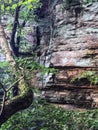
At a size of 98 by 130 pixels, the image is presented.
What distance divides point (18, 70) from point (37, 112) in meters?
2.76

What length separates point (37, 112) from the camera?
27.4 ft

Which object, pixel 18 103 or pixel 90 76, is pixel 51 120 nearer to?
pixel 90 76

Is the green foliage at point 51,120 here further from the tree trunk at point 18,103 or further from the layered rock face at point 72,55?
the tree trunk at point 18,103

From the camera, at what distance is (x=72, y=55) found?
33.0ft

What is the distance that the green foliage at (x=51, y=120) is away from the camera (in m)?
7.46

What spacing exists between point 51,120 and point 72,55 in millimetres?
3033

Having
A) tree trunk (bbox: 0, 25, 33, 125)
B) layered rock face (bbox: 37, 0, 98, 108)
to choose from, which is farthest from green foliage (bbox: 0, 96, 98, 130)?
tree trunk (bbox: 0, 25, 33, 125)

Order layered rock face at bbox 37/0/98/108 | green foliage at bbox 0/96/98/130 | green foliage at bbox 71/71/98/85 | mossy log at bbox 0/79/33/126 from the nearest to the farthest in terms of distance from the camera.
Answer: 1. mossy log at bbox 0/79/33/126
2. green foliage at bbox 0/96/98/130
3. green foliage at bbox 71/71/98/85
4. layered rock face at bbox 37/0/98/108

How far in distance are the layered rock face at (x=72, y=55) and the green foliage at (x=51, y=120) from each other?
118cm

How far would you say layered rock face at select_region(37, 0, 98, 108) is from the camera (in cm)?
959

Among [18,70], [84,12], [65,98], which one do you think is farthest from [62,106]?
[18,70]

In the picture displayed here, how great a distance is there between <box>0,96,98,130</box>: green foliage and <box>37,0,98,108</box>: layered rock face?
118 centimetres

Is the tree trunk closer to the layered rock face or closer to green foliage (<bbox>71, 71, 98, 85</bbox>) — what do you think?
green foliage (<bbox>71, 71, 98, 85</bbox>)

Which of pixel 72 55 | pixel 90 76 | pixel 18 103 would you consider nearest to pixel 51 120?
pixel 90 76
